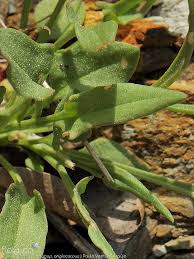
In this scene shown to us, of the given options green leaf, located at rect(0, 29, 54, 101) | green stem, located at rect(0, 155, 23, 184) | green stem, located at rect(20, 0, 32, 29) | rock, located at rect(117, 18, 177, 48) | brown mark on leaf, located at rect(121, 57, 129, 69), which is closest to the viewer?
green leaf, located at rect(0, 29, 54, 101)

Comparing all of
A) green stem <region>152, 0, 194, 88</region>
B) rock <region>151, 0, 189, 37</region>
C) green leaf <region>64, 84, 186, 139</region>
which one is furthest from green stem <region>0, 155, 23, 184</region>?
rock <region>151, 0, 189, 37</region>

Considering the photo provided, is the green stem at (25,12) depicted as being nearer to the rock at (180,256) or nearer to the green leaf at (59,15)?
the green leaf at (59,15)

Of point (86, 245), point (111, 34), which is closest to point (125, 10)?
point (111, 34)

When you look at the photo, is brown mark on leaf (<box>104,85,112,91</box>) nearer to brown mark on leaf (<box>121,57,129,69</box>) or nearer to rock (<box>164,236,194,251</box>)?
brown mark on leaf (<box>121,57,129,69</box>)

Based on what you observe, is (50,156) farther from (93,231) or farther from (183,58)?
(183,58)

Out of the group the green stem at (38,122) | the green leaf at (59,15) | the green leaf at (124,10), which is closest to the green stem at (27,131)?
the green stem at (38,122)

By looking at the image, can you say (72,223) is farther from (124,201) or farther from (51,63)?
(51,63)

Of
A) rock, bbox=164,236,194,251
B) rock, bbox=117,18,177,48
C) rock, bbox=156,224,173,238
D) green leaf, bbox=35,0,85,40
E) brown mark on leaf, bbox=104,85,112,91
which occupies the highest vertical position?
green leaf, bbox=35,0,85,40
